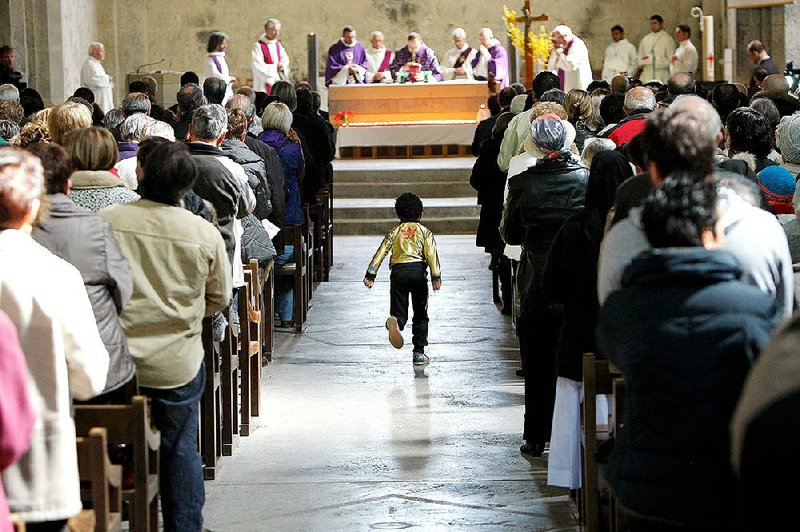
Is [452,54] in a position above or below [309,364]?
above

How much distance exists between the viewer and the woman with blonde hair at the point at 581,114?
9266 millimetres

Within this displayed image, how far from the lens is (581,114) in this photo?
30.6ft

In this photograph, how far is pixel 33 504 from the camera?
12.4ft

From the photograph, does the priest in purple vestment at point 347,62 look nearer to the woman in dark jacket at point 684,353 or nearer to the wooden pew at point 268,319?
the wooden pew at point 268,319

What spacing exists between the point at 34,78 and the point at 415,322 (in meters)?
14.7

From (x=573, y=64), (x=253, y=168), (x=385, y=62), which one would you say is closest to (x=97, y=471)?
(x=253, y=168)

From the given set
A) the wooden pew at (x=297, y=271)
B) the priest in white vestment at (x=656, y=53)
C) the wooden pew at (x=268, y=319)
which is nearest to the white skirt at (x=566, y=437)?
the wooden pew at (x=268, y=319)

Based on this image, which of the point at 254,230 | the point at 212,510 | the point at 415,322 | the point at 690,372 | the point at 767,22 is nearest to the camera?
the point at 690,372

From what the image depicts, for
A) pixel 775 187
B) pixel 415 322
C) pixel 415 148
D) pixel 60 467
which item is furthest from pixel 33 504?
pixel 415 148

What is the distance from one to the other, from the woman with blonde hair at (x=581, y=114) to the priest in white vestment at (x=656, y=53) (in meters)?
15.7

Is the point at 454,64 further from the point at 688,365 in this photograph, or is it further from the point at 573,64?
the point at 688,365

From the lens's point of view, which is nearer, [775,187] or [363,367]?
[775,187]

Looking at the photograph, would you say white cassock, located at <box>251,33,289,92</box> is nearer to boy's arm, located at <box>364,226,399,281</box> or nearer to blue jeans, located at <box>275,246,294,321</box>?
blue jeans, located at <box>275,246,294,321</box>

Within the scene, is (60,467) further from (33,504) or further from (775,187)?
(775,187)
